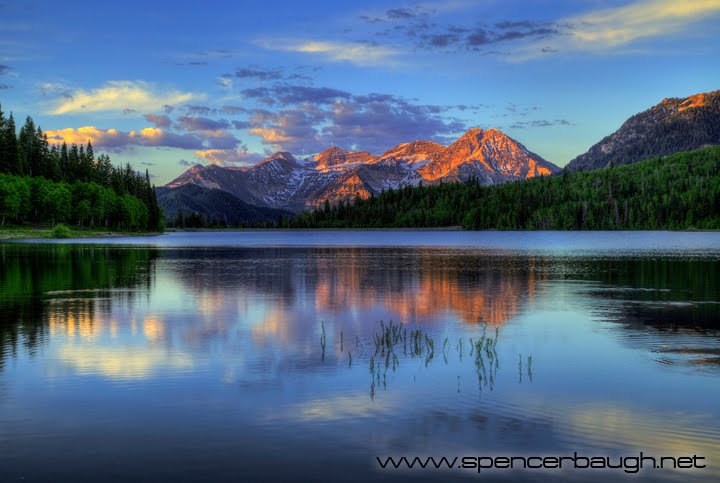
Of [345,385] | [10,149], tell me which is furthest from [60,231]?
[345,385]

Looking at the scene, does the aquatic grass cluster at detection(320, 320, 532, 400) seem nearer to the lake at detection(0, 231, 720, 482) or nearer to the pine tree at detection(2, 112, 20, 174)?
the lake at detection(0, 231, 720, 482)

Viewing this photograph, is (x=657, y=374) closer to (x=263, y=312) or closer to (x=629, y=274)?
(x=263, y=312)

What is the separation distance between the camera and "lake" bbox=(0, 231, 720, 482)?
14.3 m

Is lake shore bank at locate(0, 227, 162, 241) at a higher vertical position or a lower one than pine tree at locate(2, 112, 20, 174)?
lower

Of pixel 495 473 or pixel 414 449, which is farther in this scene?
pixel 414 449

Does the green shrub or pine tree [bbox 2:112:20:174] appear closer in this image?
the green shrub

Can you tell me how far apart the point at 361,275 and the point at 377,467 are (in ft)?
178

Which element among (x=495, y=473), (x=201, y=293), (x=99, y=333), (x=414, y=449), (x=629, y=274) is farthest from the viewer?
(x=629, y=274)

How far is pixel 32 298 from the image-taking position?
4388 centimetres

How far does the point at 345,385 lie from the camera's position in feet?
68.2

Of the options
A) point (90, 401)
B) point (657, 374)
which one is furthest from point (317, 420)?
point (657, 374)

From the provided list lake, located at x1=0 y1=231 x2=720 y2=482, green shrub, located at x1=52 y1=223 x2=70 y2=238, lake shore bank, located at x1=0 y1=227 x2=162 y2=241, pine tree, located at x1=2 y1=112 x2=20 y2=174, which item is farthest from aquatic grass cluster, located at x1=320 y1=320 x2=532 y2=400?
pine tree, located at x1=2 y1=112 x2=20 y2=174

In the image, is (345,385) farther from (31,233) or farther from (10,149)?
(10,149)

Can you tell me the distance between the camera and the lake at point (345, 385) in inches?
561
